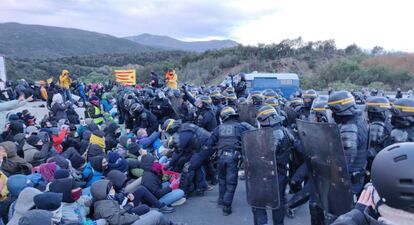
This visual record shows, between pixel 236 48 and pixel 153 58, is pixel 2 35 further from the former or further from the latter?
pixel 236 48

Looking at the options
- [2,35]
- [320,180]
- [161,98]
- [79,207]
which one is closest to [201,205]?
[79,207]

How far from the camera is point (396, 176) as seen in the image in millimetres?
2062

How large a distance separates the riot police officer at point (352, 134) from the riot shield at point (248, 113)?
4.71m

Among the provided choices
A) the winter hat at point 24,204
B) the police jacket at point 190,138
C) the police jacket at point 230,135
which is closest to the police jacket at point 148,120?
the police jacket at point 190,138

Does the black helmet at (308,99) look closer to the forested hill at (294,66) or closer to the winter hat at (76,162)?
the winter hat at (76,162)

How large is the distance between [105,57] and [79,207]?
2895 inches

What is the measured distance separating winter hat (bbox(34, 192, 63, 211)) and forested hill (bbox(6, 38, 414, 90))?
29.1 m

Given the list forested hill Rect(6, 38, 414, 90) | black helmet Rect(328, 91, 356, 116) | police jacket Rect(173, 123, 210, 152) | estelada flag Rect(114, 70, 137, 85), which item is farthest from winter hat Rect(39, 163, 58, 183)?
forested hill Rect(6, 38, 414, 90)

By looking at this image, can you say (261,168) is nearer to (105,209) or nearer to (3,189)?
(105,209)

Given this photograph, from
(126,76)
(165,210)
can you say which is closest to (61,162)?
(165,210)

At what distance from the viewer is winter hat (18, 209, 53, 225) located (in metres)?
3.98

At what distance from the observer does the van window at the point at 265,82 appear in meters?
21.1

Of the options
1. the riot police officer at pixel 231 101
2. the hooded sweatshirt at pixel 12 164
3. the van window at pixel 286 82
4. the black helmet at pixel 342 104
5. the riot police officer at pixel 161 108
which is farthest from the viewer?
the van window at pixel 286 82

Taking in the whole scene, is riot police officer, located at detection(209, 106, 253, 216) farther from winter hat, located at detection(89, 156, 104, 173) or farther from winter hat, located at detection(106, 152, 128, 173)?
winter hat, located at detection(89, 156, 104, 173)
